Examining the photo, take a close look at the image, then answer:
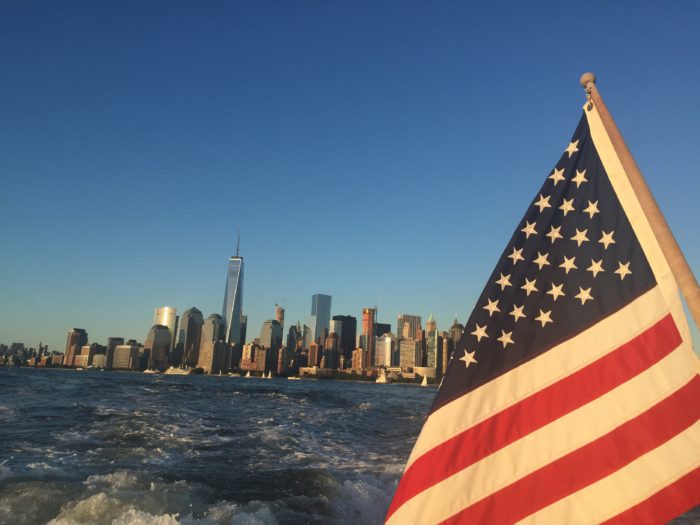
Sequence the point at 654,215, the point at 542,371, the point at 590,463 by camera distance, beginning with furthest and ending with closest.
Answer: the point at 542,371 < the point at 654,215 < the point at 590,463

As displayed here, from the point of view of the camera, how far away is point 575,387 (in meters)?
4.19

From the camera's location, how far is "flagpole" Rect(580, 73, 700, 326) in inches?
152

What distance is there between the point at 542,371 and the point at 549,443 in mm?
604

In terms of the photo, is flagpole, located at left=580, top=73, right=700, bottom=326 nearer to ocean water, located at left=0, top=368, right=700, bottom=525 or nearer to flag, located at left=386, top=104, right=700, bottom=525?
flag, located at left=386, top=104, right=700, bottom=525

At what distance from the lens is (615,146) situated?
4.43m

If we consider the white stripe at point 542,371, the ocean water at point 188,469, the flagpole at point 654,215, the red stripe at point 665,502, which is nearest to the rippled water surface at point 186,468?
the ocean water at point 188,469

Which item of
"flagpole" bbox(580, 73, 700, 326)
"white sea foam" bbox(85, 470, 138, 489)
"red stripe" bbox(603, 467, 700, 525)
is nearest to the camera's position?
"red stripe" bbox(603, 467, 700, 525)

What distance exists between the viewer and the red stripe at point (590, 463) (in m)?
3.91

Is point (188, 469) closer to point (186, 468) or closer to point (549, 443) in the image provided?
point (186, 468)

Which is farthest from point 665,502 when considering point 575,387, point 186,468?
point 186,468

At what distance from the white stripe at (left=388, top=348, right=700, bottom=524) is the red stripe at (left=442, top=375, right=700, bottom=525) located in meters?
0.05

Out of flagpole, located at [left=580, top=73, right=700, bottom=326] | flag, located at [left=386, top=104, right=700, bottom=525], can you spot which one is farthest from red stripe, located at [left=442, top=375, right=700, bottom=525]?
flagpole, located at [left=580, top=73, right=700, bottom=326]

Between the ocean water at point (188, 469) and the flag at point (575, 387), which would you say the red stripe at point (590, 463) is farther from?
the ocean water at point (188, 469)

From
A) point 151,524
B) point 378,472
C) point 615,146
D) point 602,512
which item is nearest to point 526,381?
point 602,512
